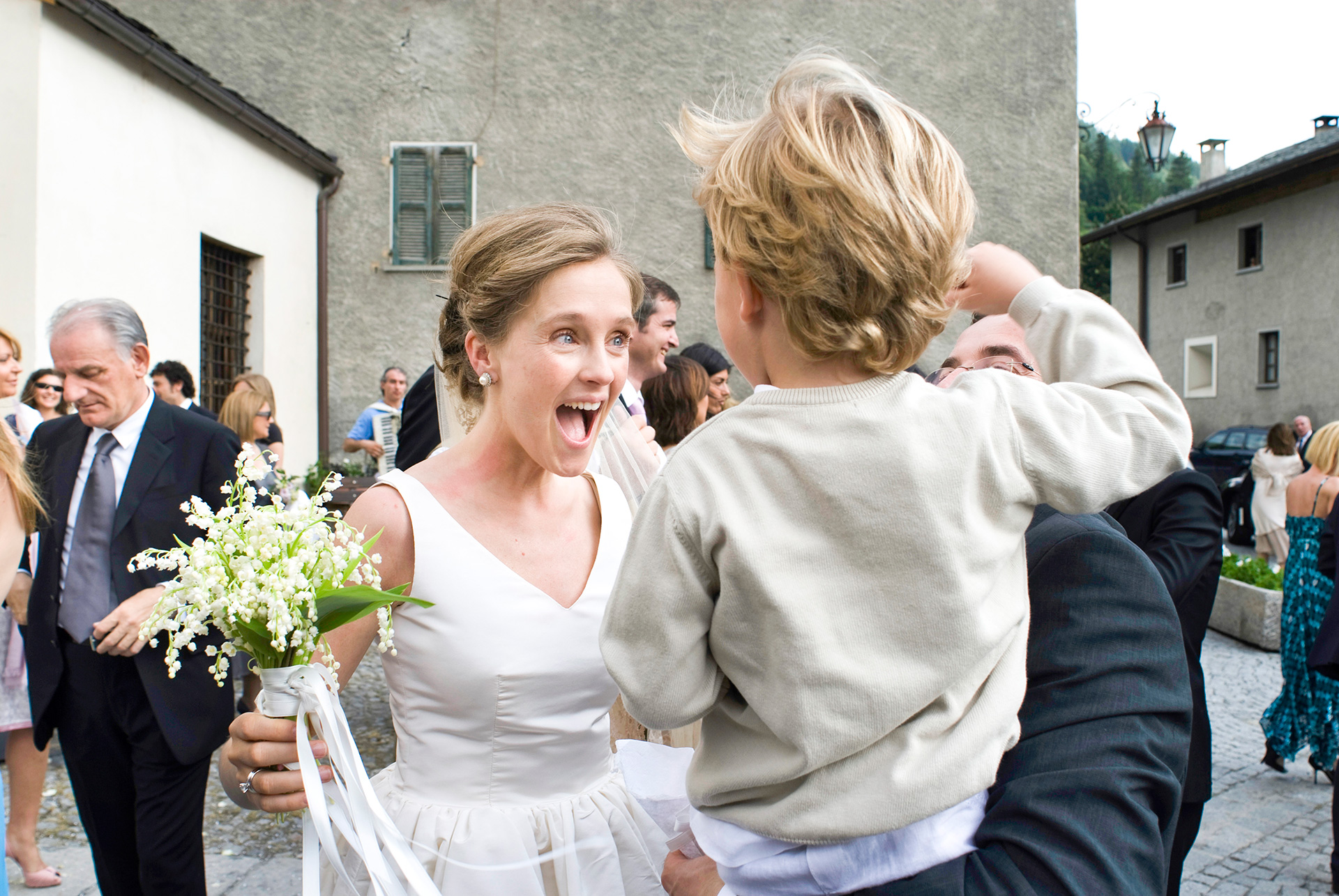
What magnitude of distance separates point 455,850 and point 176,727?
1.79 m

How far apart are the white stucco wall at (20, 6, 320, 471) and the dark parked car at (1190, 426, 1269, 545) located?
13.4 metres

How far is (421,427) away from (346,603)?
303cm

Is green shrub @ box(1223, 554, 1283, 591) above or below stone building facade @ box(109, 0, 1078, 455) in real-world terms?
below

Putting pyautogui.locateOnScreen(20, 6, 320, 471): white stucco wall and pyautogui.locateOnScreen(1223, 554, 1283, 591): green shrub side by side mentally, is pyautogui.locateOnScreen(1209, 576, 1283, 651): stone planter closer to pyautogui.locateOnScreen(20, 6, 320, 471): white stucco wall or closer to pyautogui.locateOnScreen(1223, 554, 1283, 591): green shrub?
pyautogui.locateOnScreen(1223, 554, 1283, 591): green shrub

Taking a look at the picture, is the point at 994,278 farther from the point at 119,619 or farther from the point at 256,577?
the point at 119,619

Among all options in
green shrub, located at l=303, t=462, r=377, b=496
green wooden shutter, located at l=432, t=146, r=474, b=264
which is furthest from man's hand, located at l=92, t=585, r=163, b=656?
green wooden shutter, located at l=432, t=146, r=474, b=264

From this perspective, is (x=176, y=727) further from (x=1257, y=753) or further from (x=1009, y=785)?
(x=1257, y=753)

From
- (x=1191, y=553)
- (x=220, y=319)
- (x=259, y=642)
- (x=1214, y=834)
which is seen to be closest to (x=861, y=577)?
(x=259, y=642)

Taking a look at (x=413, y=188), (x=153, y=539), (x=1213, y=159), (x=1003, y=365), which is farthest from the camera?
(x=1213, y=159)

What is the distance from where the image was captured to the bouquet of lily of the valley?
1.38m

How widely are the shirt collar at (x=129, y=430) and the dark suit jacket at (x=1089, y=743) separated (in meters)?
3.30

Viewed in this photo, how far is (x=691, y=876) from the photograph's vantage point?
134cm

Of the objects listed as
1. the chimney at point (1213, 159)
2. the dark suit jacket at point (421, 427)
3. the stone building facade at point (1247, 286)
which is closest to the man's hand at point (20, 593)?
the dark suit jacket at point (421, 427)

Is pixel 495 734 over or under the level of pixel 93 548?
under
